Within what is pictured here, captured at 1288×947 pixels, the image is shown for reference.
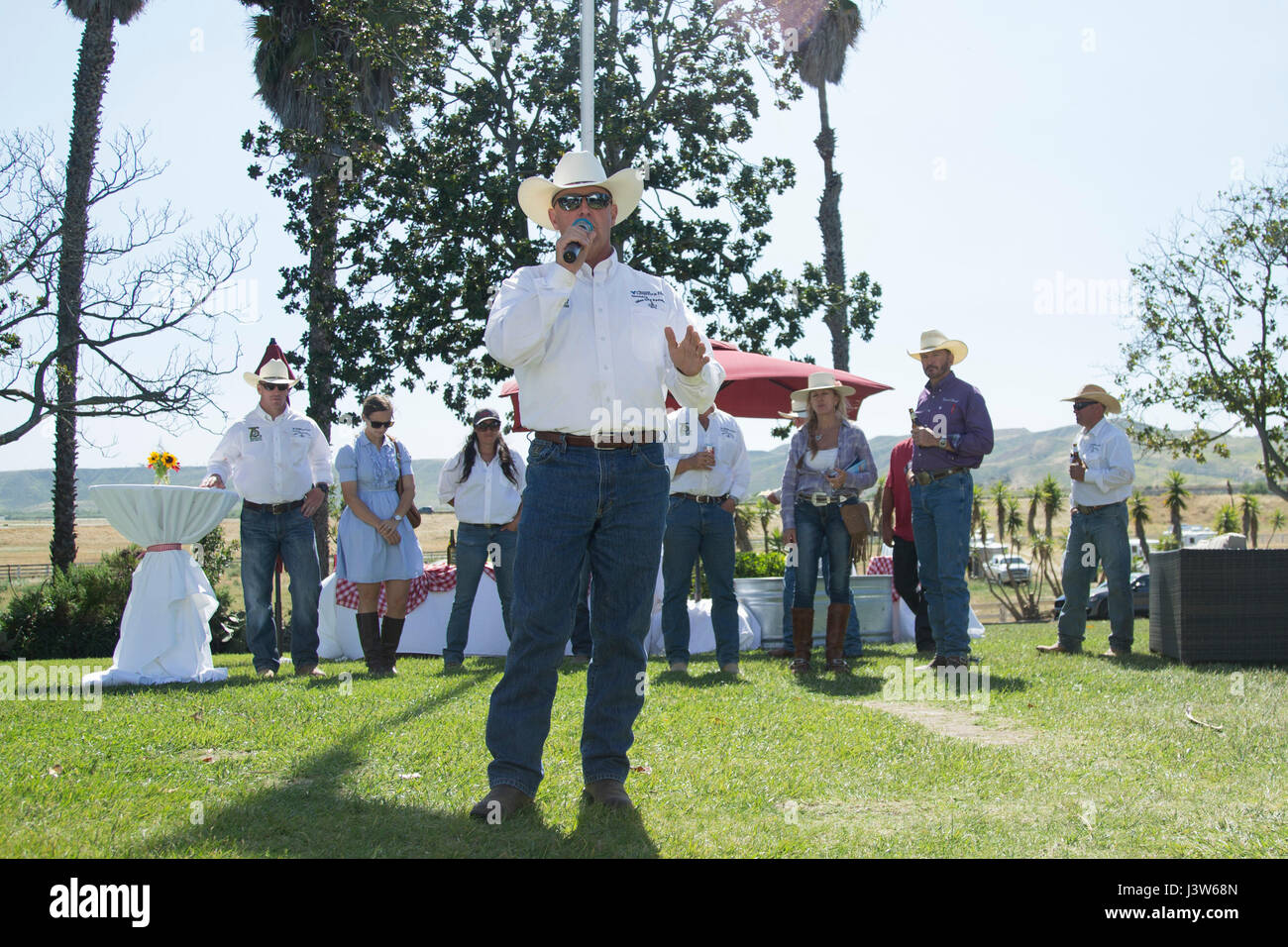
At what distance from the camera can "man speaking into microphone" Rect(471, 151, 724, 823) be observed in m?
3.62

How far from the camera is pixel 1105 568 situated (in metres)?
8.98

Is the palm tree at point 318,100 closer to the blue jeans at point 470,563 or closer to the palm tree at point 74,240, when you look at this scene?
the palm tree at point 74,240

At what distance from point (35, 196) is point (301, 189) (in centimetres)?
458

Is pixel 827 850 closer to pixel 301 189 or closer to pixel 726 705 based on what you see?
pixel 726 705

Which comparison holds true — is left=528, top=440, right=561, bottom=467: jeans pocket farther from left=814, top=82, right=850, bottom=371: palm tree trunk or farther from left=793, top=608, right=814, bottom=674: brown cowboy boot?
left=814, top=82, right=850, bottom=371: palm tree trunk

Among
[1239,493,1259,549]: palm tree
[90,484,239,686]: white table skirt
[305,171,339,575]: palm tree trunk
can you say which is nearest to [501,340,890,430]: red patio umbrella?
[90,484,239,686]: white table skirt

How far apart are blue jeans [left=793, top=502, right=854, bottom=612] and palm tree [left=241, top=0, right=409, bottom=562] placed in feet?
44.4

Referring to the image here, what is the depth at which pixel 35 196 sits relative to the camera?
19.1 metres

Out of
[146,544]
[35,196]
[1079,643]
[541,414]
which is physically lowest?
[1079,643]

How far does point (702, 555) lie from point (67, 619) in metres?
11.6

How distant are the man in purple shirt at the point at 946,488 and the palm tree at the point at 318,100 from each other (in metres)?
14.2
